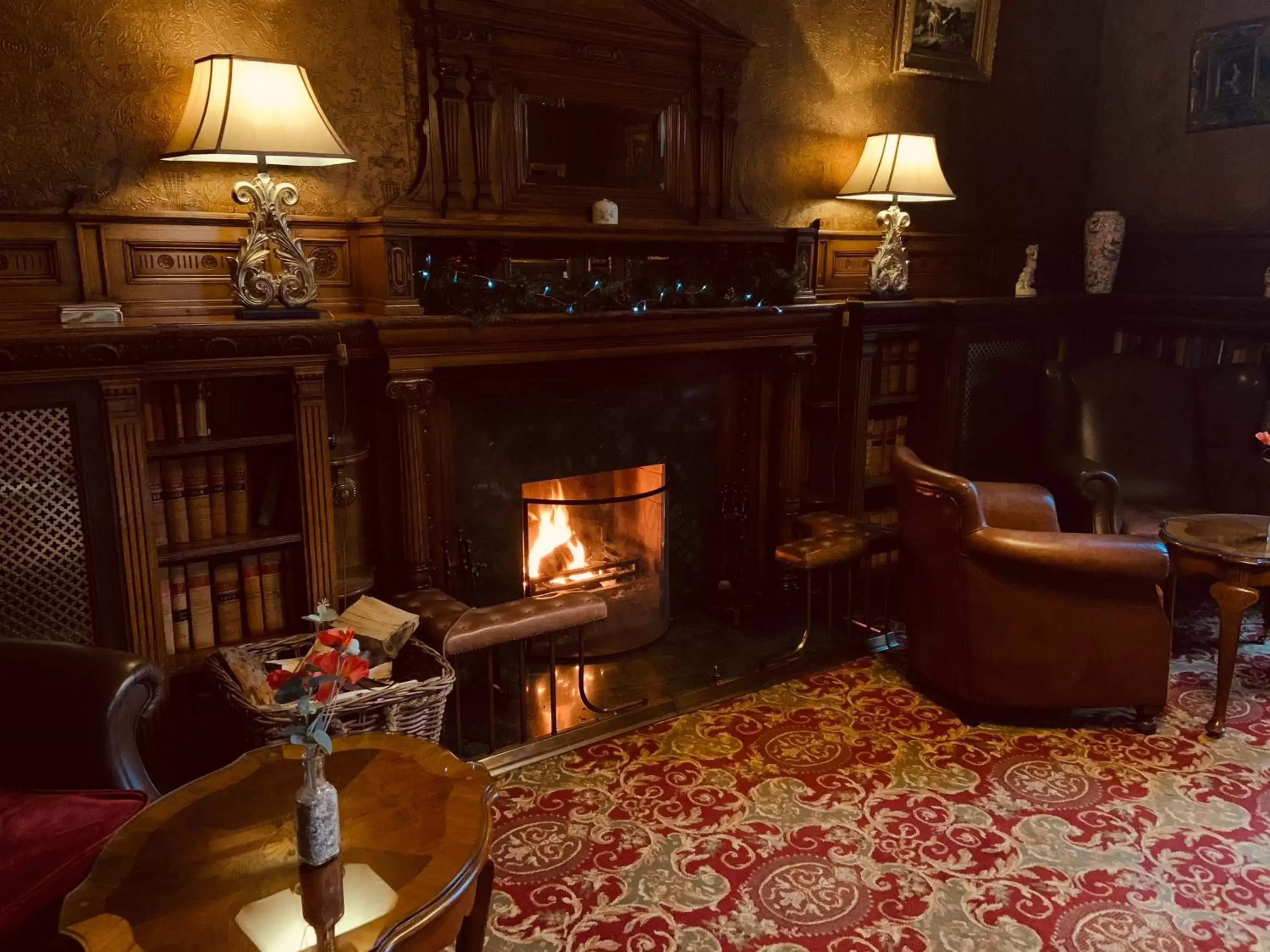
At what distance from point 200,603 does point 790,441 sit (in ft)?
7.51

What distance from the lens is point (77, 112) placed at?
2.45 m

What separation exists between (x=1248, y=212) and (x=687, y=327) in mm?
2911

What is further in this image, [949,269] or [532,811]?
[949,269]

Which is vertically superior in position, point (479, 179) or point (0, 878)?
point (479, 179)

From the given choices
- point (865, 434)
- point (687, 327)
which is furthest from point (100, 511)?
point (865, 434)

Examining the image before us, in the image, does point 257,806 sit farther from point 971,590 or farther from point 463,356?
point 971,590

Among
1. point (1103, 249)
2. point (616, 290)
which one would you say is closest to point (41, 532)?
point (616, 290)

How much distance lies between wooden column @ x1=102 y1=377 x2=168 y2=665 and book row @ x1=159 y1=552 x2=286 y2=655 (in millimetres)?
133

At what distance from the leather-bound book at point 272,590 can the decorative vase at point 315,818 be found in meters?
1.40

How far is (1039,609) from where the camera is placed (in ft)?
9.49

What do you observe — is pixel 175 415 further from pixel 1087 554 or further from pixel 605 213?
pixel 1087 554

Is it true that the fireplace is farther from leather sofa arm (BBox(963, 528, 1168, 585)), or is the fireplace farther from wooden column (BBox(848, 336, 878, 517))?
leather sofa arm (BBox(963, 528, 1168, 585))

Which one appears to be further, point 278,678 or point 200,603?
point 200,603

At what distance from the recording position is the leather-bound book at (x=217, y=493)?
2.71 meters
